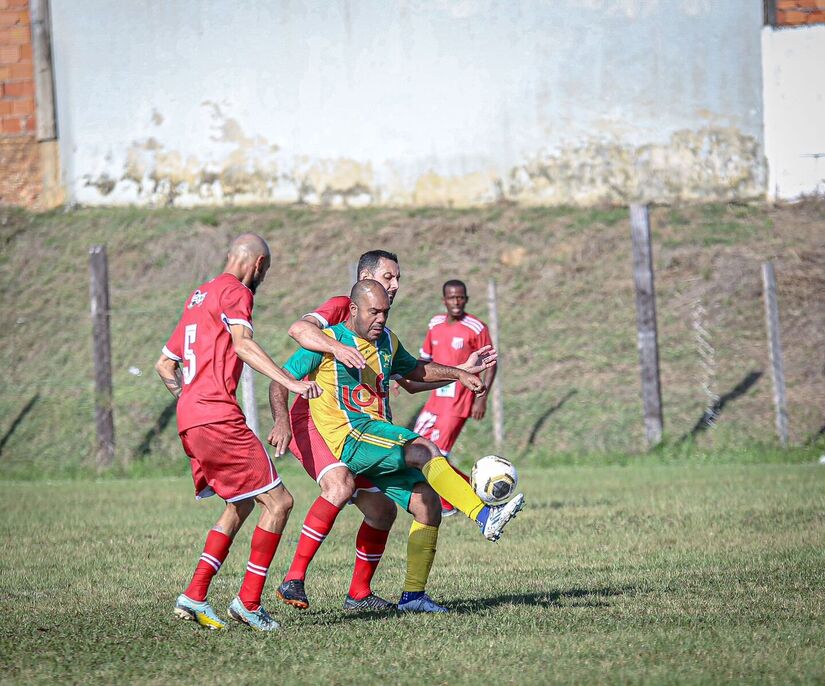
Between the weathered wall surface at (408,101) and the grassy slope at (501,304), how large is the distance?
2.25ft

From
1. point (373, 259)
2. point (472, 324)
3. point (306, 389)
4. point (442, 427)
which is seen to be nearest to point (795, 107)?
point (472, 324)

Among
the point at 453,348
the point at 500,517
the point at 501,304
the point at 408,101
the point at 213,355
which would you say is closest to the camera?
the point at 500,517

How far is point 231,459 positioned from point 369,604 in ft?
4.44

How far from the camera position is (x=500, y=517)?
20.2 ft

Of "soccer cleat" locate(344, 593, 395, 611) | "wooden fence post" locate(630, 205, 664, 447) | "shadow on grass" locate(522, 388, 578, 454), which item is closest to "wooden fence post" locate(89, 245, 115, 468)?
"shadow on grass" locate(522, 388, 578, 454)

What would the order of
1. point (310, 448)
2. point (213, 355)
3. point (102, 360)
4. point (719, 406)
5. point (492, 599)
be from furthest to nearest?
point (719, 406) < point (102, 360) < point (492, 599) < point (310, 448) < point (213, 355)

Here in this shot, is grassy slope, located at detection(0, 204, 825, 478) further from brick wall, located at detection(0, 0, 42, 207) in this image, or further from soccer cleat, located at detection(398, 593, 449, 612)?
soccer cleat, located at detection(398, 593, 449, 612)

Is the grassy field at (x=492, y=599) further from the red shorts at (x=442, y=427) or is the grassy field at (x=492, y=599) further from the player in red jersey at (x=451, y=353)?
the player in red jersey at (x=451, y=353)

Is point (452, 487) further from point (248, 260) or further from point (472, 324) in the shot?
point (472, 324)

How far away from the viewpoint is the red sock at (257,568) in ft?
20.9

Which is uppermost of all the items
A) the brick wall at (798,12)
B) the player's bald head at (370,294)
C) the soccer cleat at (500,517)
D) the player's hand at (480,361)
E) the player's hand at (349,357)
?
the brick wall at (798,12)

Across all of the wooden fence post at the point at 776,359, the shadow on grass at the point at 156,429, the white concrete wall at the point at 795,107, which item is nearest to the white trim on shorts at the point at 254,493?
the shadow on grass at the point at 156,429

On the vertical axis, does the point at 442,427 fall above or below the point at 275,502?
below

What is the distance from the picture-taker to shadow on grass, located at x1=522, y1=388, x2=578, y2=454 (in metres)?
16.9
